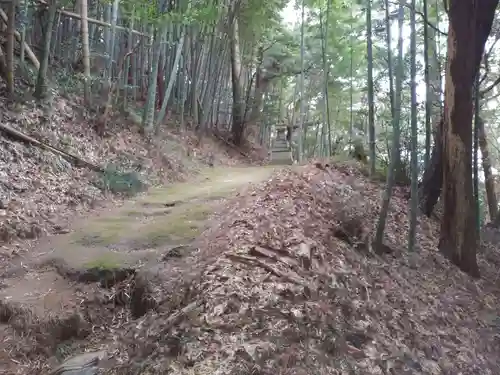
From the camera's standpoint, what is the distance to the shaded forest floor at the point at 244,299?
2.70 m

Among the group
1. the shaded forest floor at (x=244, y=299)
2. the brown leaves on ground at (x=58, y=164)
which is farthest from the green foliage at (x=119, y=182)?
the shaded forest floor at (x=244, y=299)

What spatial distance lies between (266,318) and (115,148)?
18.6ft

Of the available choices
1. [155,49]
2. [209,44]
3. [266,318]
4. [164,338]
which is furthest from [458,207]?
[209,44]

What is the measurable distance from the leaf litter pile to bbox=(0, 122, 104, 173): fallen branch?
7.72ft

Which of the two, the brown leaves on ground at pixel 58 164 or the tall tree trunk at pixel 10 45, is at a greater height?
the tall tree trunk at pixel 10 45

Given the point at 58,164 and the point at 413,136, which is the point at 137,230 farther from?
the point at 413,136

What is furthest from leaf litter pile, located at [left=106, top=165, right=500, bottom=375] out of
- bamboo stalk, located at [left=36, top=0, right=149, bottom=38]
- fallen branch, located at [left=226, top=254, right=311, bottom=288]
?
bamboo stalk, located at [left=36, top=0, right=149, bottom=38]

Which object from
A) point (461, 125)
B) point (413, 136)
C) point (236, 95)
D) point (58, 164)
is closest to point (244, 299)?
point (413, 136)

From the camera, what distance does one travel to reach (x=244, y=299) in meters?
2.95

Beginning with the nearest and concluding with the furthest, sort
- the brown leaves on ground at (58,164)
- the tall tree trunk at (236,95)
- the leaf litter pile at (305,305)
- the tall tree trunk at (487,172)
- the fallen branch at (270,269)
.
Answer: the leaf litter pile at (305,305), the fallen branch at (270,269), the brown leaves on ground at (58,164), the tall tree trunk at (487,172), the tall tree trunk at (236,95)

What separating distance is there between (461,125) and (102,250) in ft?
15.3

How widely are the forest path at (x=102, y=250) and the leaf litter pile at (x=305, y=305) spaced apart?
42 centimetres

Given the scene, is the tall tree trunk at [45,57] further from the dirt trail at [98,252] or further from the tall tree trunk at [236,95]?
the tall tree trunk at [236,95]

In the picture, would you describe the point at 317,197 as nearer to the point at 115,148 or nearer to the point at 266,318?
the point at 266,318
